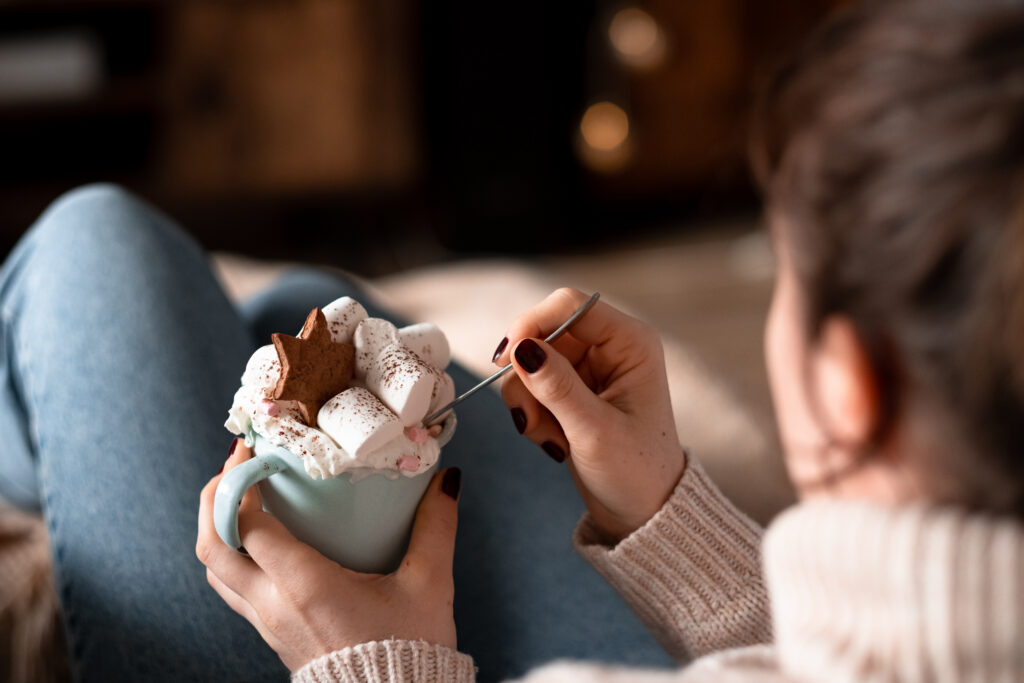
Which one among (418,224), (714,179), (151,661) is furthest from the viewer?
(714,179)

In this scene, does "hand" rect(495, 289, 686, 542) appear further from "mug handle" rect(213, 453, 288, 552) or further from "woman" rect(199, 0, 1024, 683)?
"mug handle" rect(213, 453, 288, 552)

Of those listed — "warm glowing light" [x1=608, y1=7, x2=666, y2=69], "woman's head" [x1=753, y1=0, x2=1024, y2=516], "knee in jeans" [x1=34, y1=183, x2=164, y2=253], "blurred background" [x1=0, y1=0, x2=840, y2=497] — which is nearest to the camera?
"woman's head" [x1=753, y1=0, x2=1024, y2=516]

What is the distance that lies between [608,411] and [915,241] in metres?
0.26

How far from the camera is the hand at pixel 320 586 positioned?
1.67 feet

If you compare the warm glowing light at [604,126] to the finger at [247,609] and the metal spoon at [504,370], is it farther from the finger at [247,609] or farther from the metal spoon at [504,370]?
the finger at [247,609]

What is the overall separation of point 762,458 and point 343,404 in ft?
1.39

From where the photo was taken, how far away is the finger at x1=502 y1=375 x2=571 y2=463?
0.57 m

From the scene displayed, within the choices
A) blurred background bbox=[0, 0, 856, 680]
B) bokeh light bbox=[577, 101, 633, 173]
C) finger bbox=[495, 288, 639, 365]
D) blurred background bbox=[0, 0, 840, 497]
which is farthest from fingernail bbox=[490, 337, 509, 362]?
bokeh light bbox=[577, 101, 633, 173]

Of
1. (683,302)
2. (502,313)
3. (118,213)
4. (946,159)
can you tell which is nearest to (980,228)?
(946,159)

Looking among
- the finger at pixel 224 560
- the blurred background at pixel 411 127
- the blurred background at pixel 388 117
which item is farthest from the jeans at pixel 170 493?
the blurred background at pixel 388 117

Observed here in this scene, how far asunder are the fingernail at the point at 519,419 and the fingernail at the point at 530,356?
0.06 meters

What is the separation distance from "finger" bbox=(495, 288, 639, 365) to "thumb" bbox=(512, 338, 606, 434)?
26mm

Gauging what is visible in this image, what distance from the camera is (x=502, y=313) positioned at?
2.93 feet

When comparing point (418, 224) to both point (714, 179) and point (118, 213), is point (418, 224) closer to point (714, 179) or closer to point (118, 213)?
point (714, 179)
